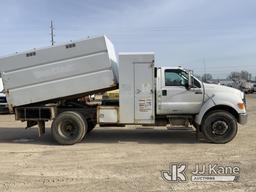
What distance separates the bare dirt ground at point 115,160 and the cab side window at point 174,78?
1814 mm

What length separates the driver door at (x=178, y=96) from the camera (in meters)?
12.0

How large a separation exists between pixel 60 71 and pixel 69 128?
1788 mm

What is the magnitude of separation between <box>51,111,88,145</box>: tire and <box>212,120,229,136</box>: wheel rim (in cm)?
390

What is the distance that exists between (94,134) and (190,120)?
3.74 m

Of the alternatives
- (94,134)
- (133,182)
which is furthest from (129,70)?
(133,182)

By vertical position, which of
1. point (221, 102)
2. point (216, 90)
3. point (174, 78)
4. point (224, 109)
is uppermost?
point (174, 78)

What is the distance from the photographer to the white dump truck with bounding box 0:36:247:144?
11.9 metres

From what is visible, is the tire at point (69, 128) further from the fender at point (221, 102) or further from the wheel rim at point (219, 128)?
the wheel rim at point (219, 128)

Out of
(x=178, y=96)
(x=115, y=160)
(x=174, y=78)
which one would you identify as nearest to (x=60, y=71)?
(x=174, y=78)

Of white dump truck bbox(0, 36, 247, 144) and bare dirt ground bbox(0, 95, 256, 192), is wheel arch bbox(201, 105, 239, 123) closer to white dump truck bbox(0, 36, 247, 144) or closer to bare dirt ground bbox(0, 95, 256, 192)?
white dump truck bbox(0, 36, 247, 144)

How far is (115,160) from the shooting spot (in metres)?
9.53

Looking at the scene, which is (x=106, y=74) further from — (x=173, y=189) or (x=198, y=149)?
(x=173, y=189)

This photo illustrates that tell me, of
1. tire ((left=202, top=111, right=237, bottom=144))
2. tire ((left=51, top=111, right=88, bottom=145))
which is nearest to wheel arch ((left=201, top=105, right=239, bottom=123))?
tire ((left=202, top=111, right=237, bottom=144))

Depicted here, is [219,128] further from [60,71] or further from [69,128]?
[60,71]
